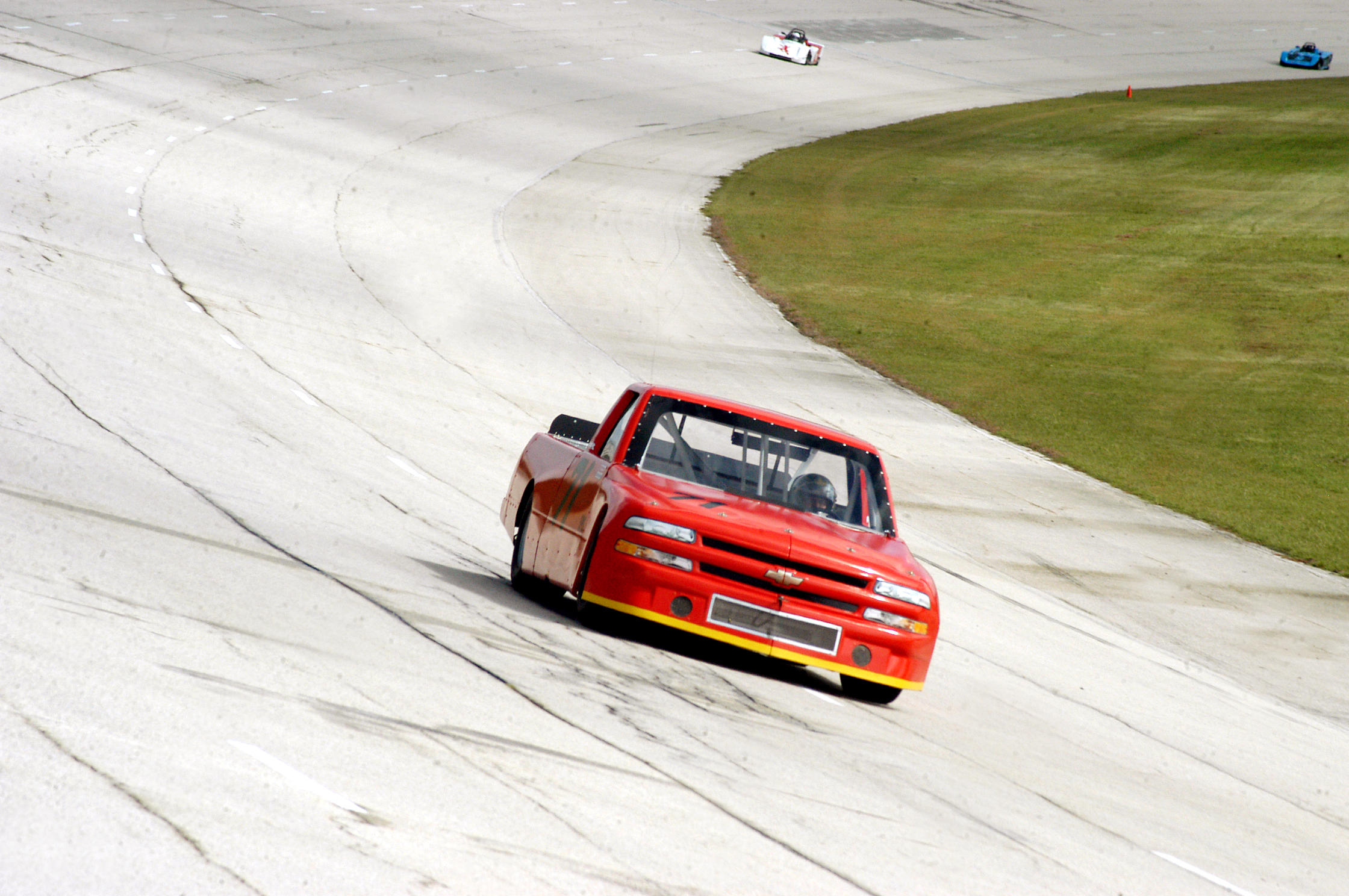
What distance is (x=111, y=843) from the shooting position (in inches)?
161

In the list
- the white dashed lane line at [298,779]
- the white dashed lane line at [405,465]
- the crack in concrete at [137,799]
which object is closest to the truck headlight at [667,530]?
the white dashed lane line at [298,779]

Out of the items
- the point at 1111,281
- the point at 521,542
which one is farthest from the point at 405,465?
the point at 1111,281

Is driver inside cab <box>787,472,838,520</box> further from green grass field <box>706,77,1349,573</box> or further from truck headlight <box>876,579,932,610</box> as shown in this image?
green grass field <box>706,77,1349,573</box>

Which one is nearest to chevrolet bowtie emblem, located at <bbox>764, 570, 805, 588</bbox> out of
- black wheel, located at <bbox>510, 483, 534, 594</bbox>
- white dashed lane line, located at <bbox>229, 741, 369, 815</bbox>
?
black wheel, located at <bbox>510, 483, 534, 594</bbox>

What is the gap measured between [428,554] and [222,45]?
41.7m

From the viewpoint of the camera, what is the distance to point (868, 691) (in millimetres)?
8172

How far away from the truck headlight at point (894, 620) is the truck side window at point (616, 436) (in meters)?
1.87

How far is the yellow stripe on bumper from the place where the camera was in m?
7.73

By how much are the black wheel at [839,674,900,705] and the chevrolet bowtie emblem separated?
707 millimetres

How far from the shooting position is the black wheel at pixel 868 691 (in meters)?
8.13

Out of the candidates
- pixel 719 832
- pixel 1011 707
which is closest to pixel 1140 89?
pixel 1011 707

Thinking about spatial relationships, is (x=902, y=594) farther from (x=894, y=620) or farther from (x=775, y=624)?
(x=775, y=624)

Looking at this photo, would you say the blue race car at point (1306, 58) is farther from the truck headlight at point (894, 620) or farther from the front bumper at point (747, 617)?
the front bumper at point (747, 617)

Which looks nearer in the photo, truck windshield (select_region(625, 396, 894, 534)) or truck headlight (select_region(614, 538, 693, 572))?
truck headlight (select_region(614, 538, 693, 572))
